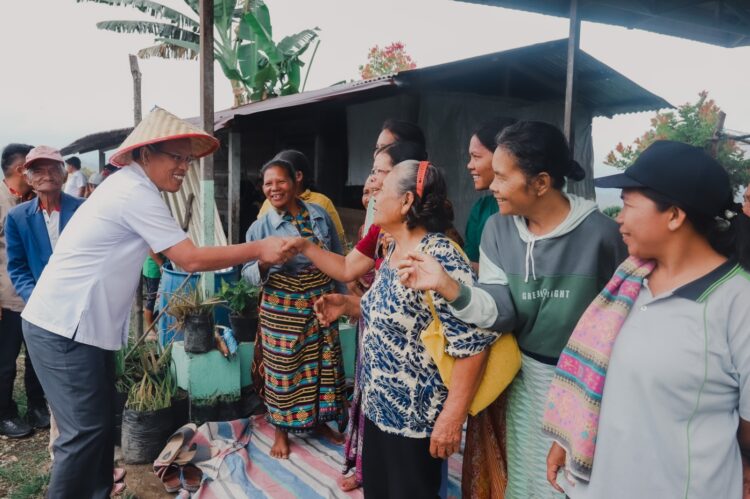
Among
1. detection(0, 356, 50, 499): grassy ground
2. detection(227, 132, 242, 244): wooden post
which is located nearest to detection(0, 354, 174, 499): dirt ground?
detection(0, 356, 50, 499): grassy ground

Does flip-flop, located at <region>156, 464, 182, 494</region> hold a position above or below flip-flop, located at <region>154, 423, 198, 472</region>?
below

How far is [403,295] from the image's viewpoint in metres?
1.96

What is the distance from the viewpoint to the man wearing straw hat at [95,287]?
8.03 feet

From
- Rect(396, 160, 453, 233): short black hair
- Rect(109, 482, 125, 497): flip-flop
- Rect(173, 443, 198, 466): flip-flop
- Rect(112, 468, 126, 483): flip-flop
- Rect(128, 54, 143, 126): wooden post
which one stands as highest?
Rect(128, 54, 143, 126): wooden post

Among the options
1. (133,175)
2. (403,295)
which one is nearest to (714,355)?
(403,295)

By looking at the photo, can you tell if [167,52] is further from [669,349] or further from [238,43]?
[669,349]

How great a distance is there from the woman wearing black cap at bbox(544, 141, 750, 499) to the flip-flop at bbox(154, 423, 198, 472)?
2547 mm

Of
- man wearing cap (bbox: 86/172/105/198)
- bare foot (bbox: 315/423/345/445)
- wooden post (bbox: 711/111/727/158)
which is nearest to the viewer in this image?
bare foot (bbox: 315/423/345/445)

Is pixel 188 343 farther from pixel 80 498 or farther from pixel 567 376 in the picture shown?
pixel 567 376

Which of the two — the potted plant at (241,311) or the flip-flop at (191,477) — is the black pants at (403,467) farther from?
the potted plant at (241,311)

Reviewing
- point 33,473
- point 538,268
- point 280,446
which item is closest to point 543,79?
point 280,446

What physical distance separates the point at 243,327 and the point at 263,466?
1273 millimetres

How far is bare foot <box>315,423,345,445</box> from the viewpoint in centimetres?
377

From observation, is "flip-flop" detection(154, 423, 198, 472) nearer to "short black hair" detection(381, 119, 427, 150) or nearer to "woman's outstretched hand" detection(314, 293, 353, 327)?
"woman's outstretched hand" detection(314, 293, 353, 327)
